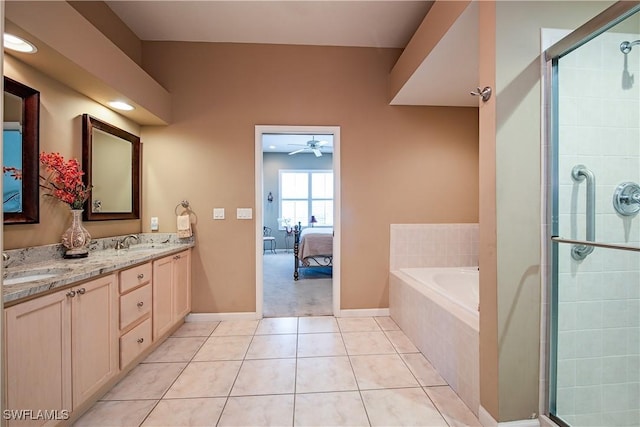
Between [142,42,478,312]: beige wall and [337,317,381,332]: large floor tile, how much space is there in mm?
146

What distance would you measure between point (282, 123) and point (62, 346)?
8.02 ft

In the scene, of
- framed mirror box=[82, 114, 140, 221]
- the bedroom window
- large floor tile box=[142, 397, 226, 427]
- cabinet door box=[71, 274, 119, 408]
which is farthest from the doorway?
cabinet door box=[71, 274, 119, 408]

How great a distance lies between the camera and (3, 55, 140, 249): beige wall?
66.0 inches

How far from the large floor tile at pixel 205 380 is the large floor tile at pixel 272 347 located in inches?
7.8

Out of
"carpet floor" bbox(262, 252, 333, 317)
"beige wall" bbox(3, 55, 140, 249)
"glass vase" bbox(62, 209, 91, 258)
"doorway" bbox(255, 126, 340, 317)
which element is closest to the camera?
"beige wall" bbox(3, 55, 140, 249)

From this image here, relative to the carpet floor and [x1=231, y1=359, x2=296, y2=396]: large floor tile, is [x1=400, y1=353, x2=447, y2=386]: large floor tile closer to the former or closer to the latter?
[x1=231, y1=359, x2=296, y2=396]: large floor tile

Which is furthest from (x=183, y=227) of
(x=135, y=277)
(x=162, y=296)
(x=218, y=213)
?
(x=135, y=277)

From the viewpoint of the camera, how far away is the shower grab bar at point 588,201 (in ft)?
4.92

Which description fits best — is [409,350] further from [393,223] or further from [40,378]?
[40,378]

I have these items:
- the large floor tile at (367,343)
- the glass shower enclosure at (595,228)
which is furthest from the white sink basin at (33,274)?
the glass shower enclosure at (595,228)

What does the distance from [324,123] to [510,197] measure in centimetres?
203

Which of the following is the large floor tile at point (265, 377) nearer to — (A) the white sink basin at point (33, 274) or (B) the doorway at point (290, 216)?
(B) the doorway at point (290, 216)

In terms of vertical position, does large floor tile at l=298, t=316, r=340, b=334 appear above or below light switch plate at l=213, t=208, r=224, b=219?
below

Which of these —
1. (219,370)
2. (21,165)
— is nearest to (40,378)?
(219,370)
